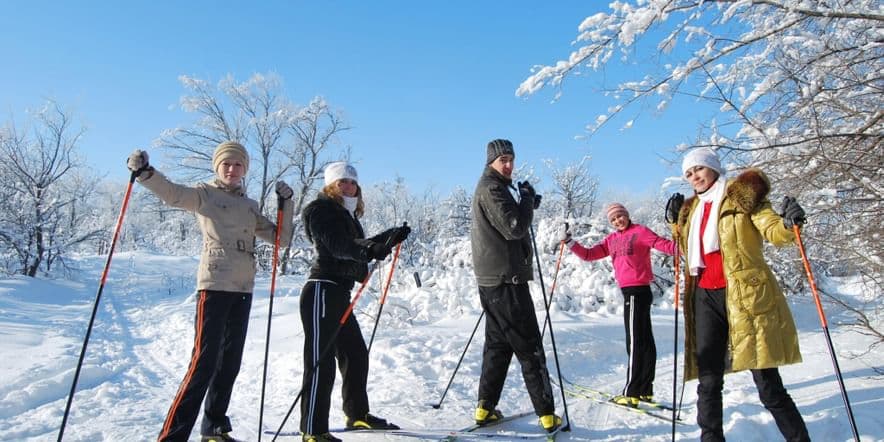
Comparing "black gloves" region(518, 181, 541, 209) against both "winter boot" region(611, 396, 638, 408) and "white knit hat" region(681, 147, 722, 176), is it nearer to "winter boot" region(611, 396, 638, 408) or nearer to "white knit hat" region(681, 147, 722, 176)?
"white knit hat" region(681, 147, 722, 176)

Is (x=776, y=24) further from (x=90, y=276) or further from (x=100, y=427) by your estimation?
(x=90, y=276)

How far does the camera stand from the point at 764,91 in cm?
431

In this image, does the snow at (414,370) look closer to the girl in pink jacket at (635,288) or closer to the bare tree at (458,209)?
the girl in pink jacket at (635,288)

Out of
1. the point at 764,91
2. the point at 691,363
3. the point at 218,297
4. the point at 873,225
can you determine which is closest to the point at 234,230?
the point at 218,297

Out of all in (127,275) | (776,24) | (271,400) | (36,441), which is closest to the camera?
(36,441)

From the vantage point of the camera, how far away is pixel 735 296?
2887 mm

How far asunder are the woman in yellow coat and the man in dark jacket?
1006 millimetres

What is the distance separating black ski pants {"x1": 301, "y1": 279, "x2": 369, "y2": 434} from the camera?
10.3 feet

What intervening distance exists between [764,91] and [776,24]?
0.55m

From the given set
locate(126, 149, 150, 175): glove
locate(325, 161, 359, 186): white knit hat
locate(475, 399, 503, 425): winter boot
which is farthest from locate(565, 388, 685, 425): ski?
locate(126, 149, 150, 175): glove

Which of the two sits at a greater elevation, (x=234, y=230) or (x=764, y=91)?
(x=764, y=91)

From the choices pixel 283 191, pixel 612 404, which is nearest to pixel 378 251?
pixel 283 191

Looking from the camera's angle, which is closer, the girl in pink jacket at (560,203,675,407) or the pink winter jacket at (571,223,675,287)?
the girl in pink jacket at (560,203,675,407)

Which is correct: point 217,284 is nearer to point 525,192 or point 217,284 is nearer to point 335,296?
point 335,296
